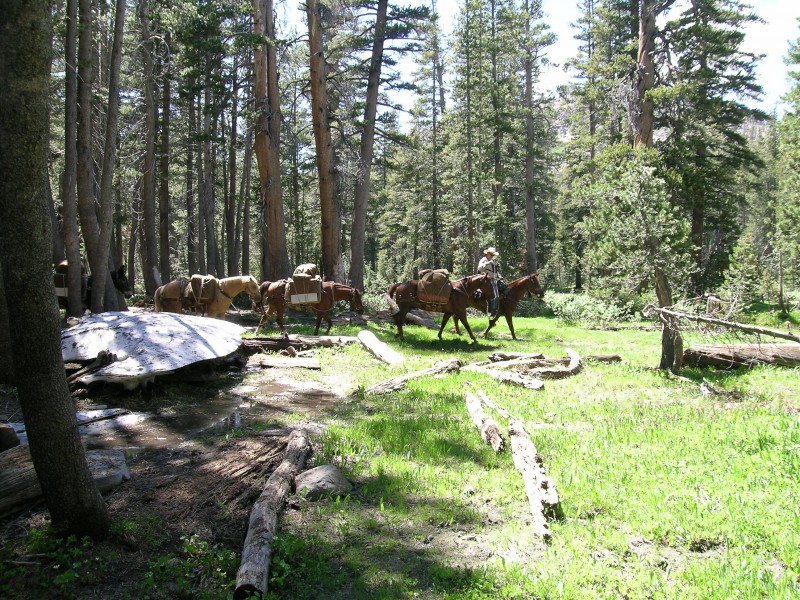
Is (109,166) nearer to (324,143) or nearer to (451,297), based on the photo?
(324,143)

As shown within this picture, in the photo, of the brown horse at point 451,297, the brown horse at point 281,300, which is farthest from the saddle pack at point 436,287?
the brown horse at point 281,300

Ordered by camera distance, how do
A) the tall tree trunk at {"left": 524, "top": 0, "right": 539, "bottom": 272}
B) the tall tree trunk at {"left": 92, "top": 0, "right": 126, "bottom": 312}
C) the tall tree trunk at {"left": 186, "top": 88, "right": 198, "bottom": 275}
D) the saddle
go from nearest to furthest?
the tall tree trunk at {"left": 92, "top": 0, "right": 126, "bottom": 312} → the saddle → the tall tree trunk at {"left": 186, "top": 88, "right": 198, "bottom": 275} → the tall tree trunk at {"left": 524, "top": 0, "right": 539, "bottom": 272}

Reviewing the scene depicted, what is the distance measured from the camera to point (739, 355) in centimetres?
1136

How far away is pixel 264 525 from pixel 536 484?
2.61 metres

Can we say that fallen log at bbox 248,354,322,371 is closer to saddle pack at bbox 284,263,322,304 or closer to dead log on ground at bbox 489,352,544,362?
saddle pack at bbox 284,263,322,304

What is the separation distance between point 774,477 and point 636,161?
7788mm

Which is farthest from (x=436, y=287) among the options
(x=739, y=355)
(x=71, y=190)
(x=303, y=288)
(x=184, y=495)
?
(x=184, y=495)

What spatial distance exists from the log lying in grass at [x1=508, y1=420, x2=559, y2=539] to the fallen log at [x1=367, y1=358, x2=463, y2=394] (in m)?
3.71

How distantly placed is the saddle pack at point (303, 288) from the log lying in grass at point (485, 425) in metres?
8.15

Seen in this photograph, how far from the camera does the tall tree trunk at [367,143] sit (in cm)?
2297

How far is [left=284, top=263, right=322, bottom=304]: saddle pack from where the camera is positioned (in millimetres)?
15539

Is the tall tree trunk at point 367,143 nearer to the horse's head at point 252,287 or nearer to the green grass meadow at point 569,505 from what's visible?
the horse's head at point 252,287

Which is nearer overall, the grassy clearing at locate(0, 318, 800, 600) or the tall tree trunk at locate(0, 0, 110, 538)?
the tall tree trunk at locate(0, 0, 110, 538)

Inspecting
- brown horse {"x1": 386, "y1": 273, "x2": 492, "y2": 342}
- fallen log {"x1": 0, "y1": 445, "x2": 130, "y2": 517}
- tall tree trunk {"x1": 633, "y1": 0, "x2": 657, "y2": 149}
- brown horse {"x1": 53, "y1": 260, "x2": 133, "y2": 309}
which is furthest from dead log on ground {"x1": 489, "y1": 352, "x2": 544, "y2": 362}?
brown horse {"x1": 53, "y1": 260, "x2": 133, "y2": 309}
